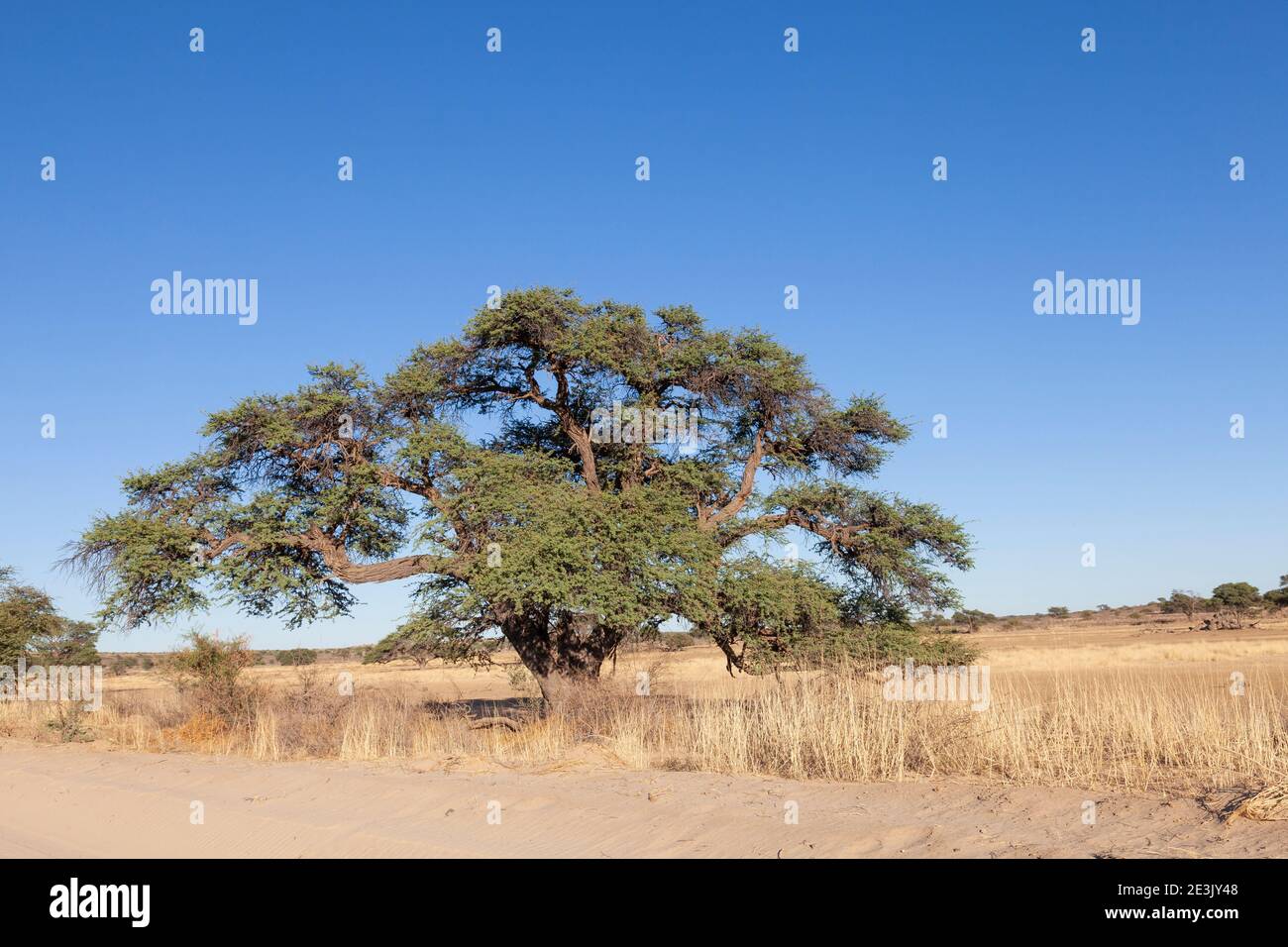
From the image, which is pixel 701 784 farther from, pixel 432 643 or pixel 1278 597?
pixel 1278 597

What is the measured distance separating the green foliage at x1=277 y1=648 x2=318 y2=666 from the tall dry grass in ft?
215

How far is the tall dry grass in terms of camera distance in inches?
404

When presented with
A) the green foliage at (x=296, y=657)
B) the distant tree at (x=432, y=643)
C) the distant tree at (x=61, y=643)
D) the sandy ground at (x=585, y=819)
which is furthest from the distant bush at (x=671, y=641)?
the green foliage at (x=296, y=657)

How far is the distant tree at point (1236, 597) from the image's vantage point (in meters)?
73.4

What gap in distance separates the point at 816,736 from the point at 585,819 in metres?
3.22

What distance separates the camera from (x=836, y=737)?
37.8 feet

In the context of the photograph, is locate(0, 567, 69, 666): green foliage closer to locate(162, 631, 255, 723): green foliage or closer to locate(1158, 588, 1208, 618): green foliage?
locate(162, 631, 255, 723): green foliage

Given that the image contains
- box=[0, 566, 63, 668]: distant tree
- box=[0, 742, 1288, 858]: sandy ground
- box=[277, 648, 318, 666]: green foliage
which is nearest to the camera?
box=[0, 742, 1288, 858]: sandy ground

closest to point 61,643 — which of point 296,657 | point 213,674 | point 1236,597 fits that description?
point 213,674

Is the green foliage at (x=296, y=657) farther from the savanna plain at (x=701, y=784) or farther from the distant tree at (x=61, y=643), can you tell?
the savanna plain at (x=701, y=784)

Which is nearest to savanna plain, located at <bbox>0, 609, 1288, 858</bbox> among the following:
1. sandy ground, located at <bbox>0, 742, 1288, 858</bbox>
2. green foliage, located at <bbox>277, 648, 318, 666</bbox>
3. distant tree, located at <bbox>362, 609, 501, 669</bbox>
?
sandy ground, located at <bbox>0, 742, 1288, 858</bbox>
